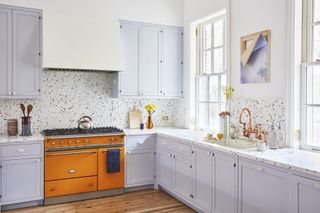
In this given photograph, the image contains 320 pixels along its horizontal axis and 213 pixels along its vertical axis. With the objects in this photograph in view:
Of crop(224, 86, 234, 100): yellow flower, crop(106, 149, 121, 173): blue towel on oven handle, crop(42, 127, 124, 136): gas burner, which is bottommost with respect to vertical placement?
crop(106, 149, 121, 173): blue towel on oven handle

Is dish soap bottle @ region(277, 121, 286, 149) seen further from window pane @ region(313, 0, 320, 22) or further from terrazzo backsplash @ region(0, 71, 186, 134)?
terrazzo backsplash @ region(0, 71, 186, 134)

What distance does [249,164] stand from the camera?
8.85ft

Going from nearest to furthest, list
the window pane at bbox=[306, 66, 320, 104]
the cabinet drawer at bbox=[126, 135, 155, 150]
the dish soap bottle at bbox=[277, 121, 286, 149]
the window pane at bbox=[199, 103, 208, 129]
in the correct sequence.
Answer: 1. the window pane at bbox=[306, 66, 320, 104]
2. the dish soap bottle at bbox=[277, 121, 286, 149]
3. the cabinet drawer at bbox=[126, 135, 155, 150]
4. the window pane at bbox=[199, 103, 208, 129]

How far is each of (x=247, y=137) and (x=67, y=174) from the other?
7.53 feet

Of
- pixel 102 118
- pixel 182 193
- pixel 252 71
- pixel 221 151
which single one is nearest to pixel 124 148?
pixel 102 118

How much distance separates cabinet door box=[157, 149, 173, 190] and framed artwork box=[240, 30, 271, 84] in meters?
1.43

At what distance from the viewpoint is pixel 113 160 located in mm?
4059

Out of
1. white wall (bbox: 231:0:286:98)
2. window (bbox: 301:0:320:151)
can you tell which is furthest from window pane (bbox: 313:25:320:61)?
white wall (bbox: 231:0:286:98)

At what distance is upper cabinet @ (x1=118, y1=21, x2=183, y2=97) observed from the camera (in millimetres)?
4500

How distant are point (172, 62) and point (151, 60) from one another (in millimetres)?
377

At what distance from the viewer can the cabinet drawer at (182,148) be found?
3618 mm

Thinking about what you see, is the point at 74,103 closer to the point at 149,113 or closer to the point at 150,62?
the point at 149,113

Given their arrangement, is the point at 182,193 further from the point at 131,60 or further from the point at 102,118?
the point at 131,60

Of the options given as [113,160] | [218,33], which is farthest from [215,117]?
[113,160]
